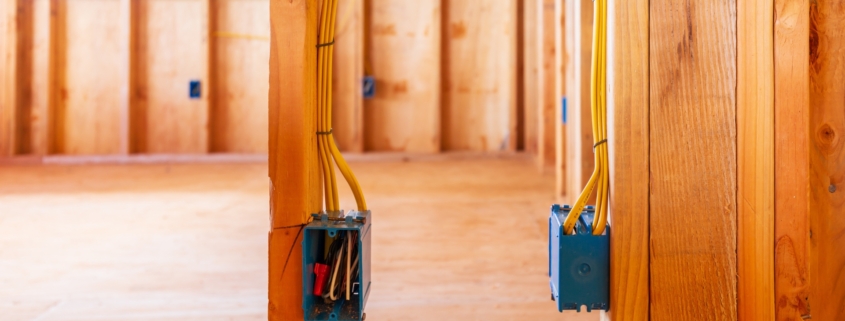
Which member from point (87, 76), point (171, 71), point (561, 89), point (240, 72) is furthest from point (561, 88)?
point (87, 76)

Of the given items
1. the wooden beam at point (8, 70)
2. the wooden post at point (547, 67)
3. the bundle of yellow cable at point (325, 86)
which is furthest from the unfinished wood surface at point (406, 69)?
the bundle of yellow cable at point (325, 86)

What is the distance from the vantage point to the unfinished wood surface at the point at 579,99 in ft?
6.02

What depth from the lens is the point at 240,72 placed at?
170 inches

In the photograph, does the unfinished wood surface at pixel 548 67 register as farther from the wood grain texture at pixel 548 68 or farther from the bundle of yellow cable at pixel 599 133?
the bundle of yellow cable at pixel 599 133

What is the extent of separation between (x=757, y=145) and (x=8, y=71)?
460 centimetres

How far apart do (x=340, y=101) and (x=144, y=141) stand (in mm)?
1432

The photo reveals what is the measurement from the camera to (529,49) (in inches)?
164

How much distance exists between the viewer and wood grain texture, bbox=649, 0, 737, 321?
750 millimetres

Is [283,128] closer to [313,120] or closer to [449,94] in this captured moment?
[313,120]

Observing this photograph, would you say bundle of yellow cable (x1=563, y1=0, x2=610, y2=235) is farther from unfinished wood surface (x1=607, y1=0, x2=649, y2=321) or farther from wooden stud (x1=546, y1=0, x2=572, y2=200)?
wooden stud (x1=546, y1=0, x2=572, y2=200)

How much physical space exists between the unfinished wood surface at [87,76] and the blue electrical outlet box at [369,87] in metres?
1.70

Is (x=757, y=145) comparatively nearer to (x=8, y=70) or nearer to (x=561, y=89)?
(x=561, y=89)

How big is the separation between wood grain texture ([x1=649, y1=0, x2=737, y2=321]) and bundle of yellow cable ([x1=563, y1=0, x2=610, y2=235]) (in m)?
0.06

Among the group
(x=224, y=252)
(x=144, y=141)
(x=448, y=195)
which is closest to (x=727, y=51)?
(x=224, y=252)
